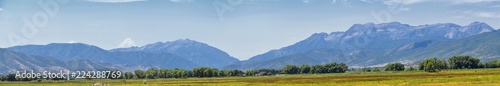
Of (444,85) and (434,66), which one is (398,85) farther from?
(434,66)

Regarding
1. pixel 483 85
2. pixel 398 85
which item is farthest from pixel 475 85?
pixel 398 85

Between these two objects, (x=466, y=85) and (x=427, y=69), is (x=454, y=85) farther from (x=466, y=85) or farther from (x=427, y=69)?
(x=427, y=69)

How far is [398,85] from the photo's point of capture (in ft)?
240

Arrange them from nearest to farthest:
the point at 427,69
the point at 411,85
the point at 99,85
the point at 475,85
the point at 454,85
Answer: the point at 475,85 < the point at 454,85 < the point at 411,85 < the point at 99,85 < the point at 427,69

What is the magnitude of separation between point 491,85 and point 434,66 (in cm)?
14355

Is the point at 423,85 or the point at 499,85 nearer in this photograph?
the point at 499,85

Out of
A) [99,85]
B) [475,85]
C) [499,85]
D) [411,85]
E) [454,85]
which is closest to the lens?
[499,85]

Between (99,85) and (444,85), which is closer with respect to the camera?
(444,85)

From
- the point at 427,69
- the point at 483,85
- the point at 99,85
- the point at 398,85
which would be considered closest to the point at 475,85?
the point at 483,85

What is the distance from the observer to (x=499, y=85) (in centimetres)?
5812

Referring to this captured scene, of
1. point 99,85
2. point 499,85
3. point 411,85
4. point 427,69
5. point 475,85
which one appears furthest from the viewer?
point 427,69

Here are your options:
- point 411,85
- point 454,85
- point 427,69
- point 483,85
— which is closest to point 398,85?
point 411,85

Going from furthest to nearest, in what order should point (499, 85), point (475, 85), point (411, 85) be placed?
point (411, 85)
point (475, 85)
point (499, 85)

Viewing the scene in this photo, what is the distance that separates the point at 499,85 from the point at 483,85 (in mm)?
3214
